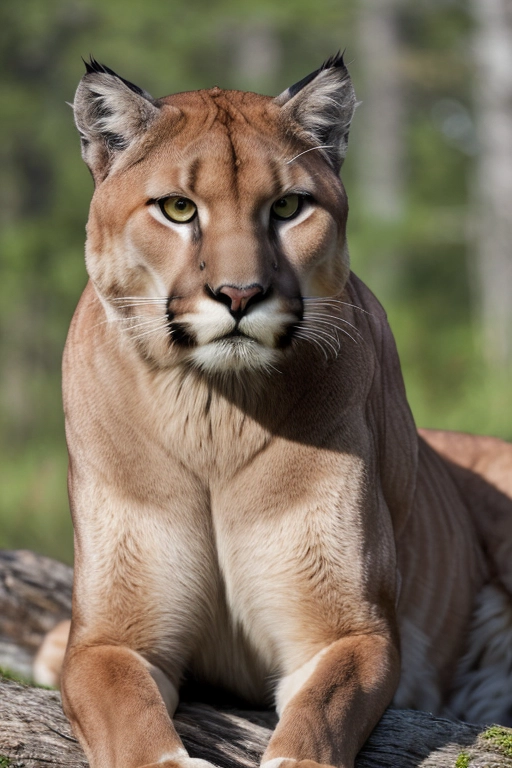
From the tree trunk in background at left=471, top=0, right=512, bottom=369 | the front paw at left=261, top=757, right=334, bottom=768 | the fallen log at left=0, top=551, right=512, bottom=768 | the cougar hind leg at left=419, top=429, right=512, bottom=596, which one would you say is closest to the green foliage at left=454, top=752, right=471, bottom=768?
the fallen log at left=0, top=551, right=512, bottom=768

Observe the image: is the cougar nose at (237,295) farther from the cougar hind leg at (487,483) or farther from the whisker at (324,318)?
the cougar hind leg at (487,483)

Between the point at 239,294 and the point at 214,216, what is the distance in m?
0.32

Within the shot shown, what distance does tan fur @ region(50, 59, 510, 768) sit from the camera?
3.28 meters

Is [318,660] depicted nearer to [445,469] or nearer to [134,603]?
[134,603]

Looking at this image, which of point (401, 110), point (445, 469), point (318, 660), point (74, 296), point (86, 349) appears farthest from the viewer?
point (401, 110)

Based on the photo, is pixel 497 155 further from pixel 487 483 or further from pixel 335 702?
pixel 335 702

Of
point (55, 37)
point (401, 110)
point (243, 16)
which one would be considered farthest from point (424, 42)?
point (55, 37)

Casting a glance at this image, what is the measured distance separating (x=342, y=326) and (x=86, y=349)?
0.87 m

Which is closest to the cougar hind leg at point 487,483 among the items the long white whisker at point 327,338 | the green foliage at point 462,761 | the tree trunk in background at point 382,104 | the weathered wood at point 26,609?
the green foliage at point 462,761

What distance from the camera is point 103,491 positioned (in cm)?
364

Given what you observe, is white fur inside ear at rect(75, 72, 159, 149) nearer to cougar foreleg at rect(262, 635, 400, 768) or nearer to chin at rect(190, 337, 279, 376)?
chin at rect(190, 337, 279, 376)

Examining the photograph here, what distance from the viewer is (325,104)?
362 centimetres

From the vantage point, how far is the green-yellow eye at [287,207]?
10.9 ft

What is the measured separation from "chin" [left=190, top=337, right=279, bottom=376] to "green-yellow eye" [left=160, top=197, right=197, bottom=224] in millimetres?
382
